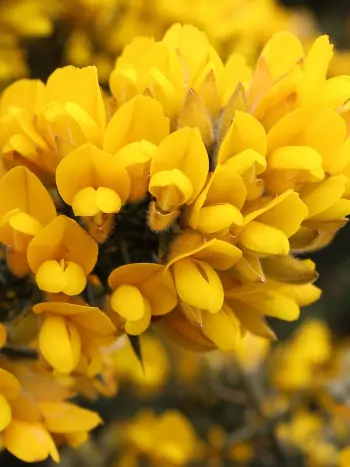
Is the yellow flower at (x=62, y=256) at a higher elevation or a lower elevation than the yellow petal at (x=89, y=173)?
lower

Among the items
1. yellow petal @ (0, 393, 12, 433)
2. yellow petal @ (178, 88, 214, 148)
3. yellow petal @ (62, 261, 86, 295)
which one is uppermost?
yellow petal @ (178, 88, 214, 148)

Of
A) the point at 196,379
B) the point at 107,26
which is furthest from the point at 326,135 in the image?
the point at 196,379

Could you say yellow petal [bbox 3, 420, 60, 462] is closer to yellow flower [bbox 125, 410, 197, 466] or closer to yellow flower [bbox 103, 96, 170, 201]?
yellow flower [bbox 103, 96, 170, 201]

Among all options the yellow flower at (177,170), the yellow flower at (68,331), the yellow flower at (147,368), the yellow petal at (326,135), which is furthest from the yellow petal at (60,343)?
the yellow flower at (147,368)

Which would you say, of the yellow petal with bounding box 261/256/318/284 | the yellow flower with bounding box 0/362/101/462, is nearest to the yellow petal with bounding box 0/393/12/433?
the yellow flower with bounding box 0/362/101/462

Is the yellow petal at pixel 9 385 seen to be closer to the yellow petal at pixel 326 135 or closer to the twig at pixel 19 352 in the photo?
the twig at pixel 19 352

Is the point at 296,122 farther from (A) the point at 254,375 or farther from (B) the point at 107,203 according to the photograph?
(A) the point at 254,375

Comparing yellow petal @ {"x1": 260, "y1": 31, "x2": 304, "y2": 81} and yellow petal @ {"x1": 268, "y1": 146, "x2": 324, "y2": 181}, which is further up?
yellow petal @ {"x1": 260, "y1": 31, "x2": 304, "y2": 81}
